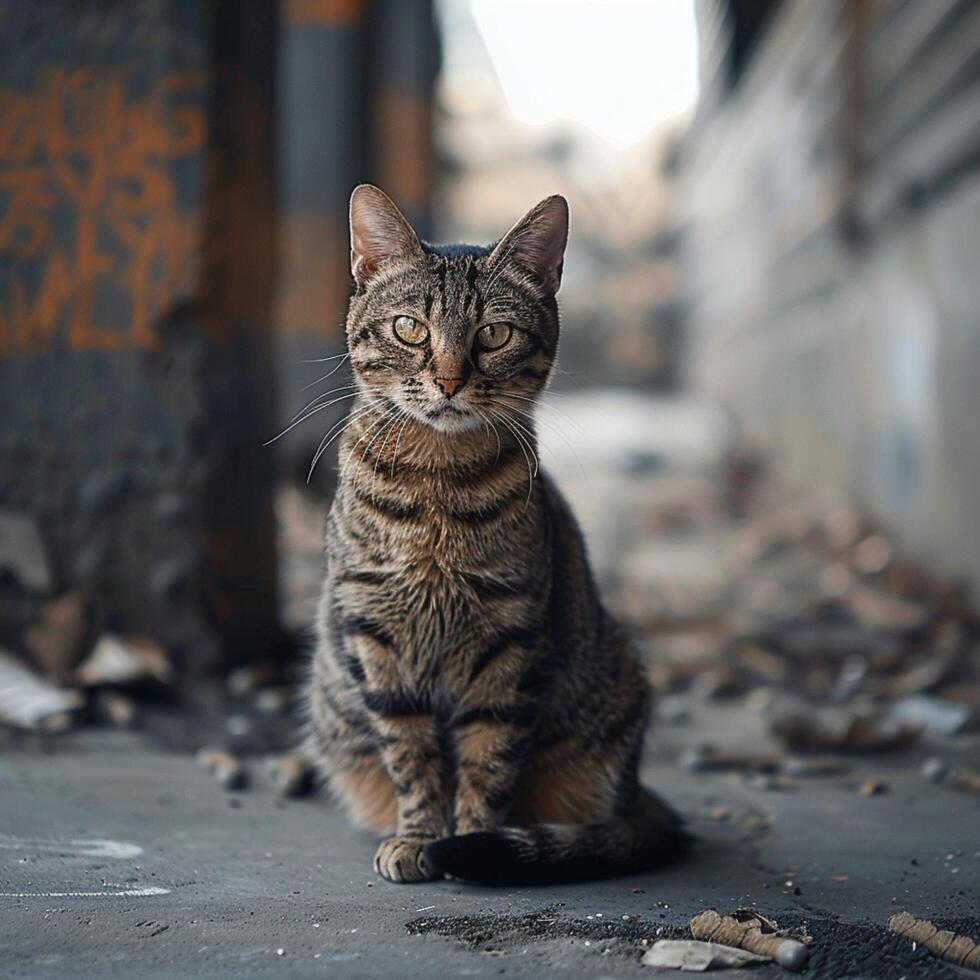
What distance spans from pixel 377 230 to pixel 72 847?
1.33m

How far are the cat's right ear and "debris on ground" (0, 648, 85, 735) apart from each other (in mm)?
1594

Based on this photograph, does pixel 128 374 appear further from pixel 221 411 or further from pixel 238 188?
pixel 238 188

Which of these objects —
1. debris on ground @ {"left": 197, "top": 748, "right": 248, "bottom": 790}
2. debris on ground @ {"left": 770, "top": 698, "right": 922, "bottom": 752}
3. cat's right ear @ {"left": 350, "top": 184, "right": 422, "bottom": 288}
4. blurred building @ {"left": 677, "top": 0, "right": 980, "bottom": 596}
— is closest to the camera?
cat's right ear @ {"left": 350, "top": 184, "right": 422, "bottom": 288}

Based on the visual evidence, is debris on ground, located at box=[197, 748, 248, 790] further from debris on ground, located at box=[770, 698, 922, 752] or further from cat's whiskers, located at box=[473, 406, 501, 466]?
debris on ground, located at box=[770, 698, 922, 752]

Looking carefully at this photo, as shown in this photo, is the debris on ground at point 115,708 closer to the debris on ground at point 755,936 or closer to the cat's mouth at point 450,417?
the cat's mouth at point 450,417

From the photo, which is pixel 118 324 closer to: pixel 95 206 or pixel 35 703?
pixel 95 206

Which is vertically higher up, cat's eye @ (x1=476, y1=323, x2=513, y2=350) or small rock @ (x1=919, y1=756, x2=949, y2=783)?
cat's eye @ (x1=476, y1=323, x2=513, y2=350)

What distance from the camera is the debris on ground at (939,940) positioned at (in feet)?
6.05

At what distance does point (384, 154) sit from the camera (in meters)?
→ 9.71

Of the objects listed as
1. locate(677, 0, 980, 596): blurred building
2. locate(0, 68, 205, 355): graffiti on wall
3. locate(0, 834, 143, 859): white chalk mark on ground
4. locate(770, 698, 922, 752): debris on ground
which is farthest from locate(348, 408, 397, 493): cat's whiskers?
locate(677, 0, 980, 596): blurred building

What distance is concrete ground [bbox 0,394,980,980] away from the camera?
1.83 m

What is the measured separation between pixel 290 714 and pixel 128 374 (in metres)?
1.12

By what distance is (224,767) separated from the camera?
293 cm

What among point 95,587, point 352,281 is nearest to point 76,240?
point 95,587
